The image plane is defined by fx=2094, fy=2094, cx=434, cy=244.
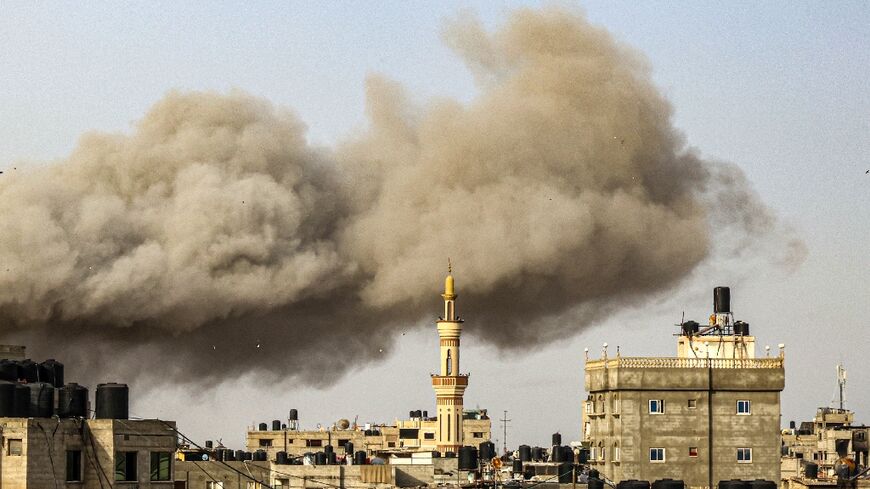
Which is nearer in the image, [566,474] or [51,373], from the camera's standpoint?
[51,373]

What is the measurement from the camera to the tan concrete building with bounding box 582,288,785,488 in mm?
72625

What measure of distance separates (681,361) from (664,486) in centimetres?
1729

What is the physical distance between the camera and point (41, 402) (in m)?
41.2

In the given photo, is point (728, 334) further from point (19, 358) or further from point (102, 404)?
point (102, 404)

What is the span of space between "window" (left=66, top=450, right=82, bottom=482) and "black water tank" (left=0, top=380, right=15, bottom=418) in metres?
1.47

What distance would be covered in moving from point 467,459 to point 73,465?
131 ft

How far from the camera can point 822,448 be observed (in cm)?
10419

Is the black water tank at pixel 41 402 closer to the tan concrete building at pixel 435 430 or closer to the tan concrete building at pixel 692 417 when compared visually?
the tan concrete building at pixel 692 417

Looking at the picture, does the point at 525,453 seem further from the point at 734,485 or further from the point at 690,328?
the point at 734,485

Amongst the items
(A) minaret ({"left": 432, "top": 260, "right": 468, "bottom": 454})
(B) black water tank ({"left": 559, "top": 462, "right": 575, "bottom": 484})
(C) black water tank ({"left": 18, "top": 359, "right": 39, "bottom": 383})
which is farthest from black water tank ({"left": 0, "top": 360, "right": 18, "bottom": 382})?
(A) minaret ({"left": 432, "top": 260, "right": 468, "bottom": 454})

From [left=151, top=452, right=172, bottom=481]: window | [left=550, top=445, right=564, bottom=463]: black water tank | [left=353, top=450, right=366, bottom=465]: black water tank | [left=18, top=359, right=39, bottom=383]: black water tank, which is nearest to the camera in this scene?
[left=151, top=452, right=172, bottom=481]: window

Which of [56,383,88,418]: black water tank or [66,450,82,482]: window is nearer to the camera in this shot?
[66,450,82,482]: window

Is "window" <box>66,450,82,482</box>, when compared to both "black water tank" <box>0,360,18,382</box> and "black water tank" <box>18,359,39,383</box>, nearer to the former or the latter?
Result: "black water tank" <box>0,360,18,382</box>

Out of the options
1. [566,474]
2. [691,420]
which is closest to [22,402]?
[566,474]
